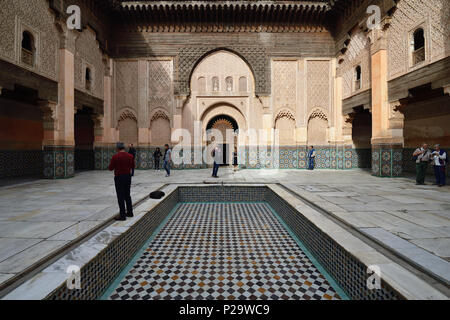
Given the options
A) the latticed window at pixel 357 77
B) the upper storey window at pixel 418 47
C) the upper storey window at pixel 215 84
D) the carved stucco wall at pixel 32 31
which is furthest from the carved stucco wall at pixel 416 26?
the carved stucco wall at pixel 32 31

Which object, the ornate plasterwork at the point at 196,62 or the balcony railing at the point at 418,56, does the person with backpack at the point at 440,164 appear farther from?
the ornate plasterwork at the point at 196,62

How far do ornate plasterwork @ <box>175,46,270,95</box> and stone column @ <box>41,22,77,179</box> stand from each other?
3.57m

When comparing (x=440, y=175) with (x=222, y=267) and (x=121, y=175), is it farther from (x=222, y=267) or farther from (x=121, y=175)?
(x=121, y=175)

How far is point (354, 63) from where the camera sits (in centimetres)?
772

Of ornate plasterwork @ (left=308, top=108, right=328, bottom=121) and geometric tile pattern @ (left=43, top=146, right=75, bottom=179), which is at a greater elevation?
ornate plasterwork @ (left=308, top=108, right=328, bottom=121)

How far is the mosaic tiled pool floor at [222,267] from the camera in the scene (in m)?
1.75

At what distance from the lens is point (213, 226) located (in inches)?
127

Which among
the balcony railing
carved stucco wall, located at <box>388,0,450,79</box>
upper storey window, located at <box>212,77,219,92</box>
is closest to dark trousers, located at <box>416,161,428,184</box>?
carved stucco wall, located at <box>388,0,450,79</box>

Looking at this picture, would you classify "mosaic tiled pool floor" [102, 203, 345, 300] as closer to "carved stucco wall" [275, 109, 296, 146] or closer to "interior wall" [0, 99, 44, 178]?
"carved stucco wall" [275, 109, 296, 146]

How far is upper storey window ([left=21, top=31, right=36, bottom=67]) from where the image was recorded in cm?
514

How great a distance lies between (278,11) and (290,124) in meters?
4.28

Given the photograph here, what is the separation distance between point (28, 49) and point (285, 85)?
802 cm
